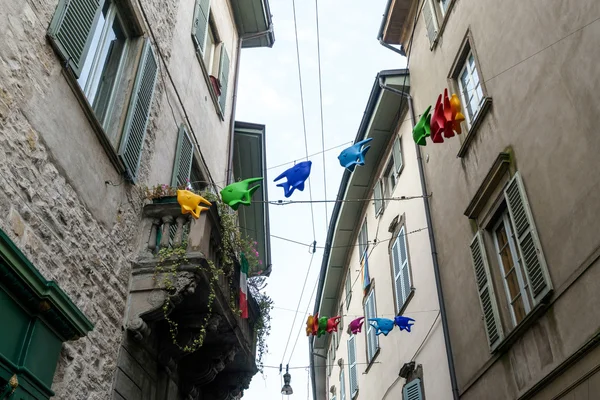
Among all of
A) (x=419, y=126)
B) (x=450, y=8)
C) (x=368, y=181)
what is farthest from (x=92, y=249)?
(x=368, y=181)

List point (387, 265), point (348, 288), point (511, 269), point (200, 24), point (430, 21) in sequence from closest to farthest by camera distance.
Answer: point (511, 269)
point (200, 24)
point (430, 21)
point (387, 265)
point (348, 288)

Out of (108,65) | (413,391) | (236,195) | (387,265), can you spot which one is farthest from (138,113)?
(387,265)

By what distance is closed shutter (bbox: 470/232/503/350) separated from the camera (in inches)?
301

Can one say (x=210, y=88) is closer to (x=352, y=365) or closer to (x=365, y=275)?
(x=365, y=275)

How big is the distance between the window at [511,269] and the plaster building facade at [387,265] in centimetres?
247

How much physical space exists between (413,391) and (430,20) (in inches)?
283

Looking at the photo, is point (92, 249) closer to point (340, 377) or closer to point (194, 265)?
point (194, 265)

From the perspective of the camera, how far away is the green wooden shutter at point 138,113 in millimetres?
6749

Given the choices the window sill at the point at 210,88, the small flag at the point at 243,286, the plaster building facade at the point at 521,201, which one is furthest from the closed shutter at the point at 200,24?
the plaster building facade at the point at 521,201

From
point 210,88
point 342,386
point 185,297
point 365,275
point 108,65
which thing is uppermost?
point 210,88

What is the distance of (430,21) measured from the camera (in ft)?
39.0

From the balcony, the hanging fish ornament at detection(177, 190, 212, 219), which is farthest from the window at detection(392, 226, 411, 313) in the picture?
the hanging fish ornament at detection(177, 190, 212, 219)

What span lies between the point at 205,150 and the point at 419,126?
3.90 metres

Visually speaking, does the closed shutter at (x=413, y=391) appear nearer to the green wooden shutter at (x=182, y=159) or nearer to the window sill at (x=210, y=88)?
the green wooden shutter at (x=182, y=159)
